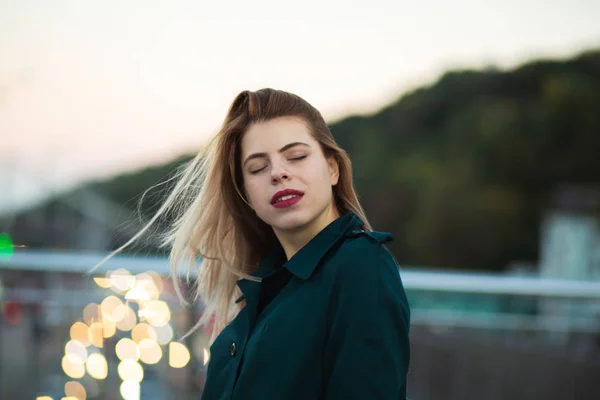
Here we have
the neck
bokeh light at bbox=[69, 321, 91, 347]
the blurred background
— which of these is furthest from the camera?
the blurred background

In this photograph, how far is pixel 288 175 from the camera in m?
1.35

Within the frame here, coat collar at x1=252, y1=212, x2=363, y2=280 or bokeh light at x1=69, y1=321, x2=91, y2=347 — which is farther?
bokeh light at x1=69, y1=321, x2=91, y2=347

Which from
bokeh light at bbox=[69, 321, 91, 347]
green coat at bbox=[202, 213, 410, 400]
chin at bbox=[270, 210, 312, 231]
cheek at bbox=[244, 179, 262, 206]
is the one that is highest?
cheek at bbox=[244, 179, 262, 206]


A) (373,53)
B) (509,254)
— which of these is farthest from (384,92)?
(509,254)

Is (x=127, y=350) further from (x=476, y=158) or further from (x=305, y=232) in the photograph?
(x=476, y=158)

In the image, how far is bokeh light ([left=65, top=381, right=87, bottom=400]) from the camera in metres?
3.36

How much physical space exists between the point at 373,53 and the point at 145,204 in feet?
216

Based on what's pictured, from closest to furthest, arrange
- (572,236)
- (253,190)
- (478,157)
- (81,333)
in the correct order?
(253,190) → (81,333) → (572,236) → (478,157)

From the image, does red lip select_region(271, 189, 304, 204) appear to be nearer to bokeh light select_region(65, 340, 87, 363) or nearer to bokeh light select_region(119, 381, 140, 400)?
bokeh light select_region(119, 381, 140, 400)

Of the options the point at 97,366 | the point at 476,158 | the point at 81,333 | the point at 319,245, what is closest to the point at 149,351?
the point at 97,366

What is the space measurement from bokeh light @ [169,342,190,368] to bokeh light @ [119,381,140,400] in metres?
0.19

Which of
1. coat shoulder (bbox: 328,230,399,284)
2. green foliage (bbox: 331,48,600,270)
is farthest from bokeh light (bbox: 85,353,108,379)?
green foliage (bbox: 331,48,600,270)

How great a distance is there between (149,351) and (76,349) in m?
0.39

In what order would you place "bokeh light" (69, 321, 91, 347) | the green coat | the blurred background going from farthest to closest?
1. the blurred background
2. "bokeh light" (69, 321, 91, 347)
3. the green coat
